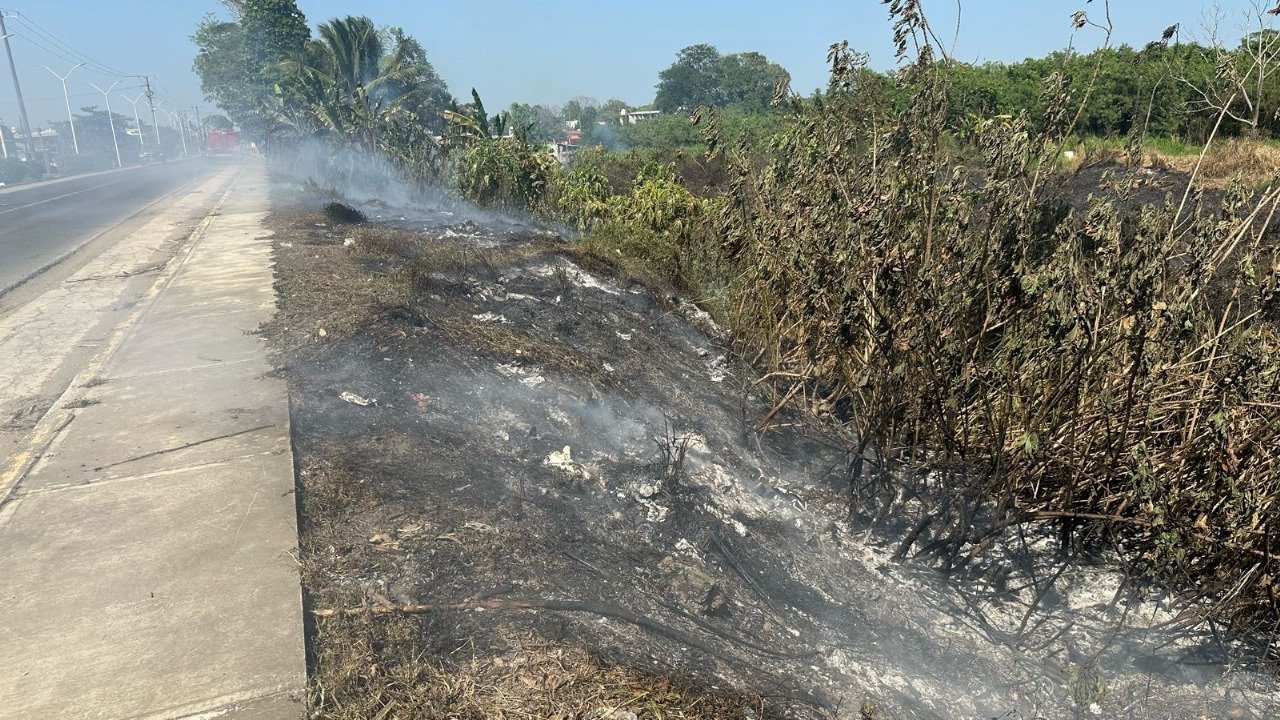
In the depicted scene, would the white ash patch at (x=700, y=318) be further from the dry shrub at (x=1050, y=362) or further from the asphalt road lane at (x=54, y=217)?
the asphalt road lane at (x=54, y=217)

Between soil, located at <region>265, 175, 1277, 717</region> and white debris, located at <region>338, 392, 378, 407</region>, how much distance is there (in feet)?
0.09

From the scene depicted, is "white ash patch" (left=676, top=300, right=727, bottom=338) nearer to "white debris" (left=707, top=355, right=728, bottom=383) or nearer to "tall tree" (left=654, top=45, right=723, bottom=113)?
"white debris" (left=707, top=355, right=728, bottom=383)

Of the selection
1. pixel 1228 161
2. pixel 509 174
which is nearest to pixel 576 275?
pixel 509 174

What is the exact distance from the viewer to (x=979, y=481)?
379cm

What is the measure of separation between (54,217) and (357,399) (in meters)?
18.8

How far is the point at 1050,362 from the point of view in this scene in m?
3.92

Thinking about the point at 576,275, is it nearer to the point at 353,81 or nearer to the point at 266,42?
the point at 353,81

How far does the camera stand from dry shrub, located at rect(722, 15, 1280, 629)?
3219 mm

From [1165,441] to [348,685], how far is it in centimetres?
349

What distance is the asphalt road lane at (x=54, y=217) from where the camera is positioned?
12.7 metres

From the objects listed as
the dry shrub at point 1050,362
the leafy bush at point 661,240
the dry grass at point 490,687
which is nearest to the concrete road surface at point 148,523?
the dry grass at point 490,687

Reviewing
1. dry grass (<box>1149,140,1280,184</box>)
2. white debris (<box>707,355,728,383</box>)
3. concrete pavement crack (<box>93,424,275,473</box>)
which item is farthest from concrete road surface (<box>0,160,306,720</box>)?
dry grass (<box>1149,140,1280,184</box>)

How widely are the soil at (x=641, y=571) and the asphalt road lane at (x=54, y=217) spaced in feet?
28.0

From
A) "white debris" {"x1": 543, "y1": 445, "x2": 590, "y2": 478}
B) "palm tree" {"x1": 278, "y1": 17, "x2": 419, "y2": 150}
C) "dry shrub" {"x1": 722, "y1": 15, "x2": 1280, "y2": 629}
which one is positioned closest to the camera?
"dry shrub" {"x1": 722, "y1": 15, "x2": 1280, "y2": 629}
